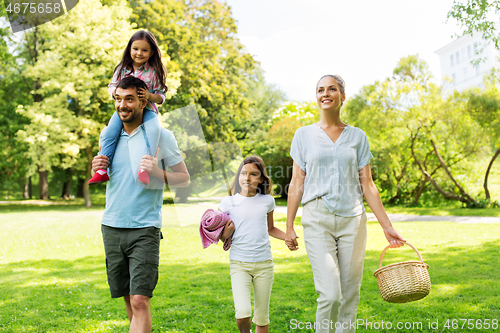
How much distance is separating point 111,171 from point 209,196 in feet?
14.2

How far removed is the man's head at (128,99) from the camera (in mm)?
2818

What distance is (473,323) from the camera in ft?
14.6

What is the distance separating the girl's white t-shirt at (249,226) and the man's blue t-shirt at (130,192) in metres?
0.94

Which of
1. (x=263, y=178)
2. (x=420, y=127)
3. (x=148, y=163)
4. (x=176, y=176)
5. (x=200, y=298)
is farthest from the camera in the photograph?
(x=420, y=127)

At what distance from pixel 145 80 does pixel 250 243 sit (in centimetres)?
163

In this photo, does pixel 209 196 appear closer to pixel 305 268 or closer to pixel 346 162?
pixel 305 268

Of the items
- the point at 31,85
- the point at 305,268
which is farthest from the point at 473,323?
the point at 31,85

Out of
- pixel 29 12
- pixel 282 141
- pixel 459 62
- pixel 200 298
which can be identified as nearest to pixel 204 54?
pixel 282 141

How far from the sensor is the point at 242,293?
3471mm

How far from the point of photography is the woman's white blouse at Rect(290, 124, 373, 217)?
316cm

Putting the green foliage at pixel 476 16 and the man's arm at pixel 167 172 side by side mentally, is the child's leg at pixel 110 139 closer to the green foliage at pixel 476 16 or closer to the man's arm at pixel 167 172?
the man's arm at pixel 167 172

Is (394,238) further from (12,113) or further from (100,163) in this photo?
(12,113)

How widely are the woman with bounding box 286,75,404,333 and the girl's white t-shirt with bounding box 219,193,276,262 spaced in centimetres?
31

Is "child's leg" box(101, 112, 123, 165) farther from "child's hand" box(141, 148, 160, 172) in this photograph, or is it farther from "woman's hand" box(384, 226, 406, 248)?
"woman's hand" box(384, 226, 406, 248)
